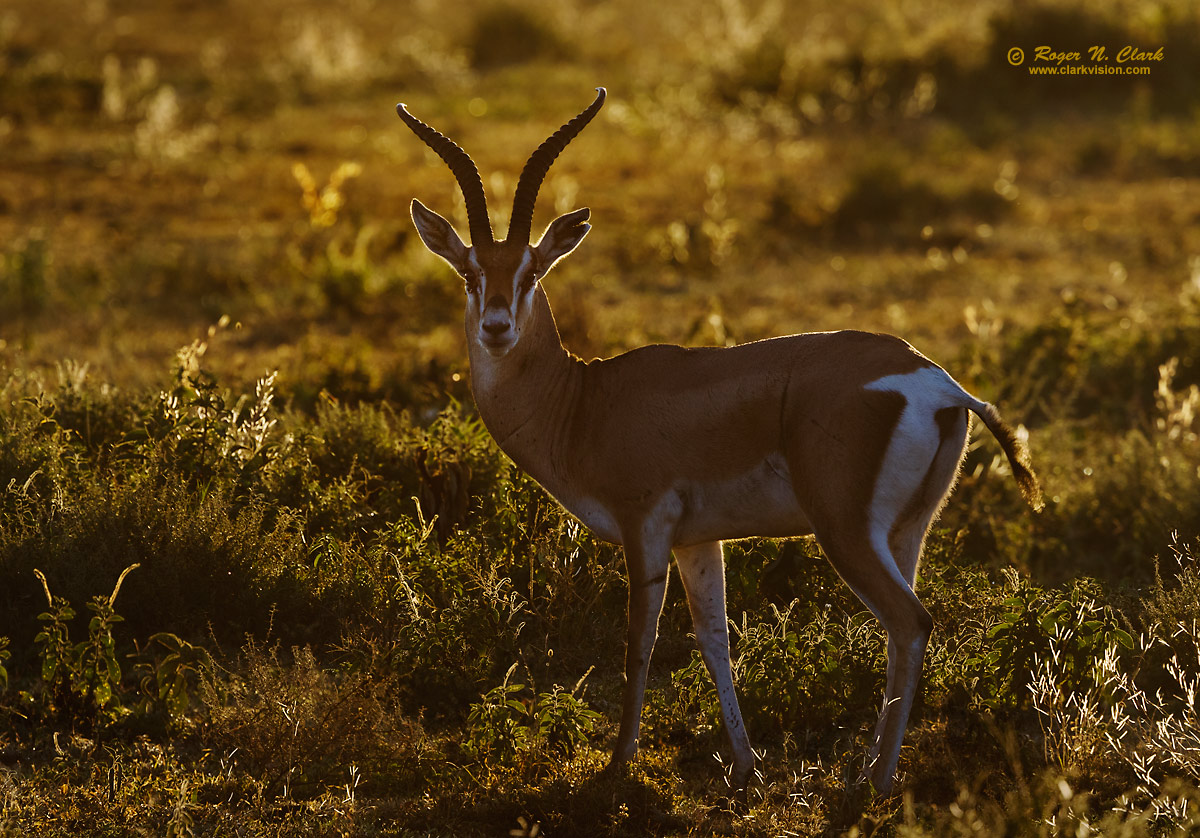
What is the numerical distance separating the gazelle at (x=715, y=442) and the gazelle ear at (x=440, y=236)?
1 centimetres

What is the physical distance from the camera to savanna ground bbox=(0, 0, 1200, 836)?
5.67 meters

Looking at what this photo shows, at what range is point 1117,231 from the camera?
16.1m

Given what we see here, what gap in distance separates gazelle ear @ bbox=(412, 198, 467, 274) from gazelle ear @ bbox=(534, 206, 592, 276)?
1.17ft

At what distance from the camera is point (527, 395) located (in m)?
6.12

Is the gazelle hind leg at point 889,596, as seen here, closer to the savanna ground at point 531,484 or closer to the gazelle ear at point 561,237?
the savanna ground at point 531,484

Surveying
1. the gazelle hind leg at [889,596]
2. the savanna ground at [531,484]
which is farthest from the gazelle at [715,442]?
the savanna ground at [531,484]

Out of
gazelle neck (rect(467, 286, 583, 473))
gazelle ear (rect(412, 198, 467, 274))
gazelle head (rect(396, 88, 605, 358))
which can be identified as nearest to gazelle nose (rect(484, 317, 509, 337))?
gazelle head (rect(396, 88, 605, 358))

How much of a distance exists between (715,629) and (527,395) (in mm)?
1383

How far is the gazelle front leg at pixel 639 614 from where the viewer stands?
5703 mm

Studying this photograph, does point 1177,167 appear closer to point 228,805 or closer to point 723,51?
point 723,51

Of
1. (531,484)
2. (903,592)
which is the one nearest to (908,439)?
(903,592)

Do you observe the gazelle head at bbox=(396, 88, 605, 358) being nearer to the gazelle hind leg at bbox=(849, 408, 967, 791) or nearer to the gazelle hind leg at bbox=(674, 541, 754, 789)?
the gazelle hind leg at bbox=(674, 541, 754, 789)

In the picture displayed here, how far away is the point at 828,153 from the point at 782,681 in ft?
48.9

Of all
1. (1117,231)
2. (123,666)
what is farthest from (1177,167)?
(123,666)
